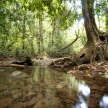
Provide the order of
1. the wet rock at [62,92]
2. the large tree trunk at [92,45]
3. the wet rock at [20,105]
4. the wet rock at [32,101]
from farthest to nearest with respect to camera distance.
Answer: the large tree trunk at [92,45] → the wet rock at [62,92] → the wet rock at [32,101] → the wet rock at [20,105]

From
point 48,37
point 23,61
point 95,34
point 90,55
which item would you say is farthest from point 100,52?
point 48,37

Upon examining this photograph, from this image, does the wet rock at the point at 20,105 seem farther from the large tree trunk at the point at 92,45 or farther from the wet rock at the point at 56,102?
the large tree trunk at the point at 92,45

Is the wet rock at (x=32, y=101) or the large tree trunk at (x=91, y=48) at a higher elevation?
the large tree trunk at (x=91, y=48)

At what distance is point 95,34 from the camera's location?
7918 mm

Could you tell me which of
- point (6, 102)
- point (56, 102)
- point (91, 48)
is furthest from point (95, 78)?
point (6, 102)

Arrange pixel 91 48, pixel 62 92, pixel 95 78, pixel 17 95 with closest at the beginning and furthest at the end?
pixel 17 95
pixel 62 92
pixel 95 78
pixel 91 48

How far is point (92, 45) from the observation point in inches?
301

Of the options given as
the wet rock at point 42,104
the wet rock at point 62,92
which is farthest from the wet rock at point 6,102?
the wet rock at point 62,92

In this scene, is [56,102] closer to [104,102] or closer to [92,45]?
[104,102]

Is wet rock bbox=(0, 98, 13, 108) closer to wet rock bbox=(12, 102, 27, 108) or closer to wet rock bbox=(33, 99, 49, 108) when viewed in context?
wet rock bbox=(12, 102, 27, 108)

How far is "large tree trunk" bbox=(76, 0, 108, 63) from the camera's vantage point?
7.24 metres

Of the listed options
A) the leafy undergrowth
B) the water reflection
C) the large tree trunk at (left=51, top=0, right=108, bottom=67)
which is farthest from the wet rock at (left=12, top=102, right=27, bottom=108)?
the large tree trunk at (left=51, top=0, right=108, bottom=67)

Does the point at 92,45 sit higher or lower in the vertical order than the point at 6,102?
higher

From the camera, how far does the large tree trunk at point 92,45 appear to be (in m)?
7.24
